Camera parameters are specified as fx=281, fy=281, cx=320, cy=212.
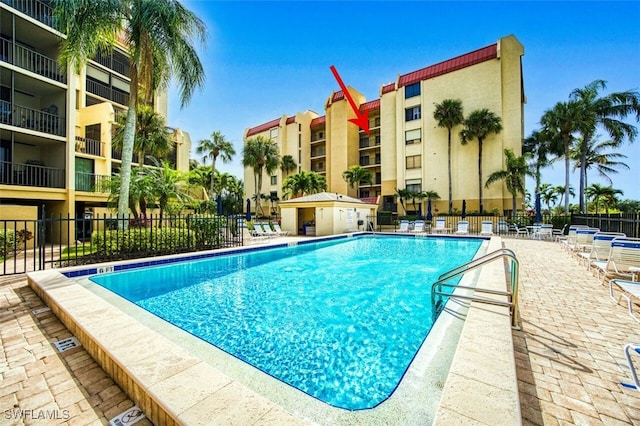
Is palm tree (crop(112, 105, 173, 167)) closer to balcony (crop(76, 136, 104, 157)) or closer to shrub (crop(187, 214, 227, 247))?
balcony (crop(76, 136, 104, 157))

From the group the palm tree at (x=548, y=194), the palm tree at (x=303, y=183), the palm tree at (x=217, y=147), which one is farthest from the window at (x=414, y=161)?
the palm tree at (x=548, y=194)

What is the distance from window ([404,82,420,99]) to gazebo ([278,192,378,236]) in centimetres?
1644

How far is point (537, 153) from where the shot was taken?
2672cm

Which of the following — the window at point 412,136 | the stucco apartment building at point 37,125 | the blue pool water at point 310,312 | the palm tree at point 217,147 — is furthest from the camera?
the window at point 412,136

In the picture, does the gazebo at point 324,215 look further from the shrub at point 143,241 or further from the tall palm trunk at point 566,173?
the tall palm trunk at point 566,173

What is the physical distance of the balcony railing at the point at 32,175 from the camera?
13367 mm

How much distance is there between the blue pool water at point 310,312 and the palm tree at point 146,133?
1084 cm

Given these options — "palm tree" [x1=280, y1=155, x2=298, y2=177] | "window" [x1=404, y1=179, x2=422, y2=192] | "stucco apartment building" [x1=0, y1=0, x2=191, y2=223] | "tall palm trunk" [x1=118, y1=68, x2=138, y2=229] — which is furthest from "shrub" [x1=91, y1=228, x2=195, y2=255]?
"palm tree" [x1=280, y1=155, x2=298, y2=177]

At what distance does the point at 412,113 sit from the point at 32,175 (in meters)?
32.3

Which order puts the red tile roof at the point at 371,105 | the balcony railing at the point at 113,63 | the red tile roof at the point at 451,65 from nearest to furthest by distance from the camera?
the balcony railing at the point at 113,63 → the red tile roof at the point at 451,65 → the red tile roof at the point at 371,105

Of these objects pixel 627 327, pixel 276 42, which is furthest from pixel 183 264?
pixel 276 42

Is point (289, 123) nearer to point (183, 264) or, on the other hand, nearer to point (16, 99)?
point (16, 99)

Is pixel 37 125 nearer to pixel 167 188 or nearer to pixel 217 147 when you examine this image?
pixel 167 188

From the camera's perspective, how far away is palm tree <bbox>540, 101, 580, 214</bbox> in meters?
22.1
